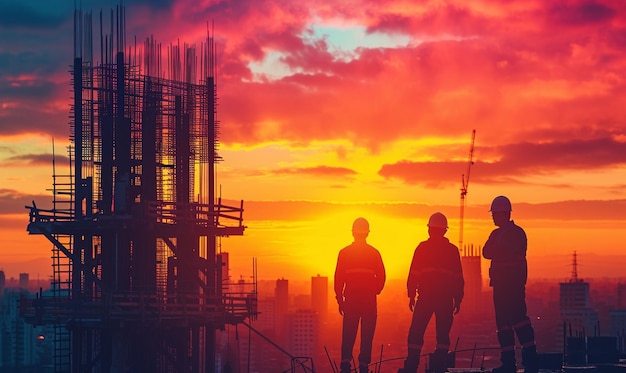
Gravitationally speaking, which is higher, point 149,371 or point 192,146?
point 192,146

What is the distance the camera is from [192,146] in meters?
55.4

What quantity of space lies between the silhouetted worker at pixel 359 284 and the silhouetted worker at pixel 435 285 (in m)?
1.25

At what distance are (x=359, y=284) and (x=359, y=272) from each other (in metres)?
0.31

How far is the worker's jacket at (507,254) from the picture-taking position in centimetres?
2872

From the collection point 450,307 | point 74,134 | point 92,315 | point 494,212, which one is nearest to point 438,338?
point 450,307

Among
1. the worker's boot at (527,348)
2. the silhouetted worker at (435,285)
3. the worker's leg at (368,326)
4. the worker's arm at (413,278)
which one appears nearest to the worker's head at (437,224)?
the silhouetted worker at (435,285)

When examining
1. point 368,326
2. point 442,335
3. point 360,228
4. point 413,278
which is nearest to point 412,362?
point 442,335

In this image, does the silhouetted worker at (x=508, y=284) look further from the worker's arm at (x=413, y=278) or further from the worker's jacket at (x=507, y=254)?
the worker's arm at (x=413, y=278)

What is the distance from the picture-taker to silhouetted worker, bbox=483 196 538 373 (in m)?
28.0

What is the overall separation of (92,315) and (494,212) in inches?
812

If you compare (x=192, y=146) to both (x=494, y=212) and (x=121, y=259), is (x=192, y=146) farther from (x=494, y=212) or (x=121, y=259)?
(x=494, y=212)

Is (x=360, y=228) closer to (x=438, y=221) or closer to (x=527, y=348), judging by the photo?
(x=438, y=221)

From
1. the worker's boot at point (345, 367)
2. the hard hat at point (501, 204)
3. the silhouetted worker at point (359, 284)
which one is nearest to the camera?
the hard hat at point (501, 204)

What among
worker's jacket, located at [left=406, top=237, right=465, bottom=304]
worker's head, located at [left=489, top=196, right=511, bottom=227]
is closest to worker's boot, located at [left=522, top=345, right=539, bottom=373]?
worker's jacket, located at [left=406, top=237, right=465, bottom=304]
